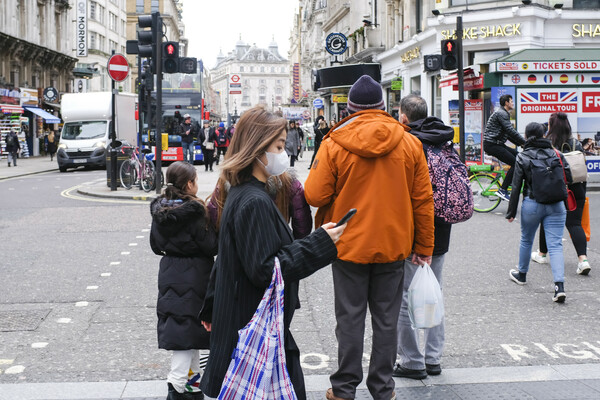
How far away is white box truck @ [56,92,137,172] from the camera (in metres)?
28.8

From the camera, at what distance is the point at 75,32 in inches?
2339

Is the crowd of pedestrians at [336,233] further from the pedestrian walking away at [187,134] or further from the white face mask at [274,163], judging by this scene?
the pedestrian walking away at [187,134]

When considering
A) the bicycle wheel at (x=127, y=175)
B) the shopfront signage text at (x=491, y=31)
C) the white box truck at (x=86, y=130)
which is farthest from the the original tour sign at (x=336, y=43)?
the bicycle wheel at (x=127, y=175)

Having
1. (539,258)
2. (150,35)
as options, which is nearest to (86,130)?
(150,35)

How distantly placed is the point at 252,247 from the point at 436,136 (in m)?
2.00

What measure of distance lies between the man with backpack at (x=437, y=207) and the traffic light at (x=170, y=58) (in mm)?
11234

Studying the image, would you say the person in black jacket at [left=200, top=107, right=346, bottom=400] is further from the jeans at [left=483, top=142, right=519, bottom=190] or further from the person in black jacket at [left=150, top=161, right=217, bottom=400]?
the jeans at [left=483, top=142, right=519, bottom=190]

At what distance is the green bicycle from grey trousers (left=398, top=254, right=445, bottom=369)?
883cm

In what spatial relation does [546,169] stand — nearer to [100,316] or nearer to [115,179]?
[100,316]

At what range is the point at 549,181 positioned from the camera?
6852 millimetres

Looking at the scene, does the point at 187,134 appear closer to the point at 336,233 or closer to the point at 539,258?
the point at 539,258

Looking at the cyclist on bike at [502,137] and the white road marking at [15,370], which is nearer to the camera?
the white road marking at [15,370]

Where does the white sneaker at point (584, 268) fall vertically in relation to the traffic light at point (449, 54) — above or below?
below

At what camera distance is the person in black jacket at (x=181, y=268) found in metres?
4.13
